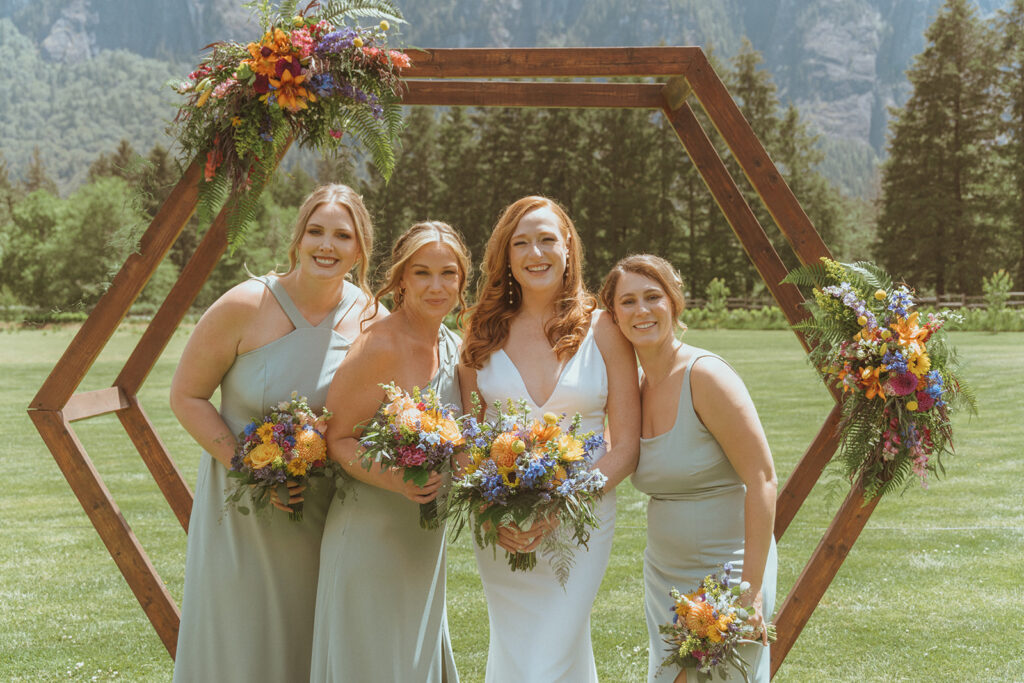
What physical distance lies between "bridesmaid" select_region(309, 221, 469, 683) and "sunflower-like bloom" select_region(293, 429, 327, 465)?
0.25 feet

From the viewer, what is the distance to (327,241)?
3832 mm

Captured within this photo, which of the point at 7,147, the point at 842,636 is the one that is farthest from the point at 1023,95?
the point at 7,147

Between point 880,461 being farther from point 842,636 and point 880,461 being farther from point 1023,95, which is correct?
point 1023,95

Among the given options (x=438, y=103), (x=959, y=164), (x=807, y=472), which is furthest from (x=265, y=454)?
(x=959, y=164)

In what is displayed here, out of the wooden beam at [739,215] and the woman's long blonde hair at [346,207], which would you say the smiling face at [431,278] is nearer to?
the woman's long blonde hair at [346,207]

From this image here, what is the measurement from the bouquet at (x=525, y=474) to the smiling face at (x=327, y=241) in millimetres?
1124

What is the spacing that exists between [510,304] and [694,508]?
47.9 inches

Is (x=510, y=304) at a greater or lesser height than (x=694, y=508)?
greater

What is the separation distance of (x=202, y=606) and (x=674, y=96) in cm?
371

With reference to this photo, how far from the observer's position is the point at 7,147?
15725 centimetres

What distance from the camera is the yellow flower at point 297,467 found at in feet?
11.6

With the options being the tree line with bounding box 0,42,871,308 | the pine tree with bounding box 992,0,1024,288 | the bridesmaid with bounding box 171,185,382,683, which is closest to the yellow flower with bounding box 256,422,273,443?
the bridesmaid with bounding box 171,185,382,683

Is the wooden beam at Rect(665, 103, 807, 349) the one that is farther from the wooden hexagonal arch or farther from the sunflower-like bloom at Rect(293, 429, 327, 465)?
the sunflower-like bloom at Rect(293, 429, 327, 465)

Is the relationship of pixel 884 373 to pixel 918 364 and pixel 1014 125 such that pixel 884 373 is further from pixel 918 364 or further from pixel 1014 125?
pixel 1014 125
